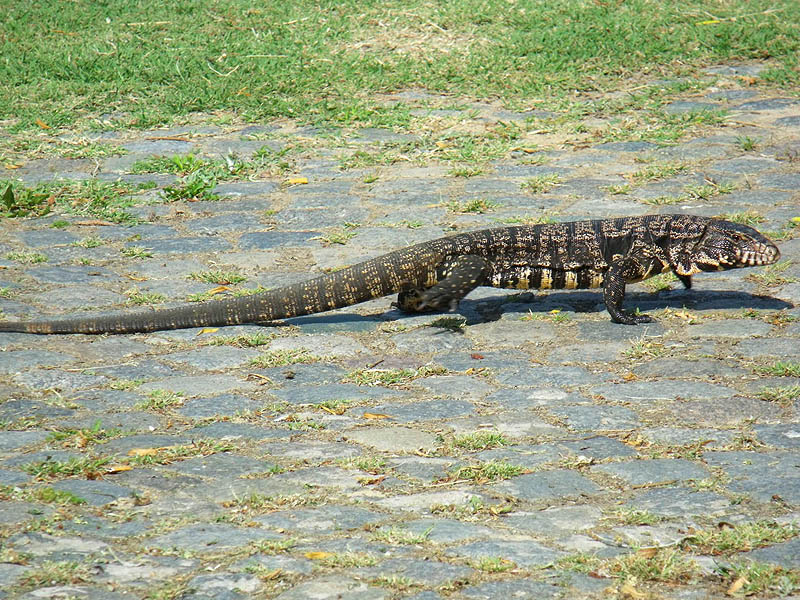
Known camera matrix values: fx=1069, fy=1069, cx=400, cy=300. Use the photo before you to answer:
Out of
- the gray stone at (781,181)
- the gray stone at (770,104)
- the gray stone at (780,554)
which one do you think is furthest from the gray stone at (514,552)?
the gray stone at (770,104)

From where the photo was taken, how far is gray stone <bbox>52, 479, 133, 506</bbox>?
161 inches

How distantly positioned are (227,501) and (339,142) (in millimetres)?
6361

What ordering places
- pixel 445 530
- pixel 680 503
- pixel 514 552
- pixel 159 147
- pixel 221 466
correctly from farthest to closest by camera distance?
1. pixel 159 147
2. pixel 221 466
3. pixel 680 503
4. pixel 445 530
5. pixel 514 552

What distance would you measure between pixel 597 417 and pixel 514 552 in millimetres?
1449

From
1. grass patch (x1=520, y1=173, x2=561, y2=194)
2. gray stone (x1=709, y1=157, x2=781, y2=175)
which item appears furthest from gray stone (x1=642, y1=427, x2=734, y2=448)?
gray stone (x1=709, y1=157, x2=781, y2=175)

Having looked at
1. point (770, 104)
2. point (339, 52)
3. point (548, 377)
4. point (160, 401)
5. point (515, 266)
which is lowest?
point (548, 377)

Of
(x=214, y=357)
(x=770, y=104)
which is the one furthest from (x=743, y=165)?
(x=214, y=357)

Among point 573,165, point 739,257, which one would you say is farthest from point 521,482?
point 573,165

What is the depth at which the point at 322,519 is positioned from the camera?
3975 mm

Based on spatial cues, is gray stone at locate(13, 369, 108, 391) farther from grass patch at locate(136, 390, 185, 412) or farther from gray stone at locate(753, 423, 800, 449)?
gray stone at locate(753, 423, 800, 449)

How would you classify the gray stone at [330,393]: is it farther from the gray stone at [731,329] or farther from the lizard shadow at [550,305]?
the gray stone at [731,329]

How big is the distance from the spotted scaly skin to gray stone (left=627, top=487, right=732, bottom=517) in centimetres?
230

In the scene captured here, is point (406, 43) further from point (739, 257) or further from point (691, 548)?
point (691, 548)

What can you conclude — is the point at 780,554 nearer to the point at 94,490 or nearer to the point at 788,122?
the point at 94,490
